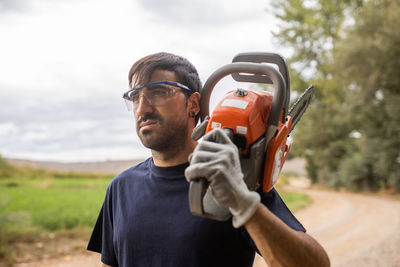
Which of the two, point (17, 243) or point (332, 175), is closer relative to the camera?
point (17, 243)

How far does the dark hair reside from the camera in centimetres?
168

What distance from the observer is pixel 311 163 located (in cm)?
2388

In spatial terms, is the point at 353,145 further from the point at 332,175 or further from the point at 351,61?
the point at 351,61

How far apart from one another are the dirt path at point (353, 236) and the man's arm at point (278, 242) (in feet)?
14.0

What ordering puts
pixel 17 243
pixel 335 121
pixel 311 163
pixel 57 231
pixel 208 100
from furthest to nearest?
1. pixel 311 163
2. pixel 335 121
3. pixel 57 231
4. pixel 17 243
5. pixel 208 100

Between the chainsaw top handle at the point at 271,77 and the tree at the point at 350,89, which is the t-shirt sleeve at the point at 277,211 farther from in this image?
the tree at the point at 350,89

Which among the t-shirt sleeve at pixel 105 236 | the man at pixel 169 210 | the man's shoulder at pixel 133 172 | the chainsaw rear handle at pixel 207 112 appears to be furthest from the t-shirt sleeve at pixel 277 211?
the t-shirt sleeve at pixel 105 236

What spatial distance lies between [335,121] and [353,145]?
5.58 ft

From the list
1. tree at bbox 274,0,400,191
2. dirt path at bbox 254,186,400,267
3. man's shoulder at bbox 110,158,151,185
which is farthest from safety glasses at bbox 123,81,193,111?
tree at bbox 274,0,400,191

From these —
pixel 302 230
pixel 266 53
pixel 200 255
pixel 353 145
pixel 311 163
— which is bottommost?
pixel 311 163

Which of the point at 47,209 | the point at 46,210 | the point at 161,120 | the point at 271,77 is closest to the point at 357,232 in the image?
the point at 161,120

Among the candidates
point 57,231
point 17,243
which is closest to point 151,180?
point 17,243

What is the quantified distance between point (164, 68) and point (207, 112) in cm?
39

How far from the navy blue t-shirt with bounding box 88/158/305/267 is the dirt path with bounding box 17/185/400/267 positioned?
3.88 metres
